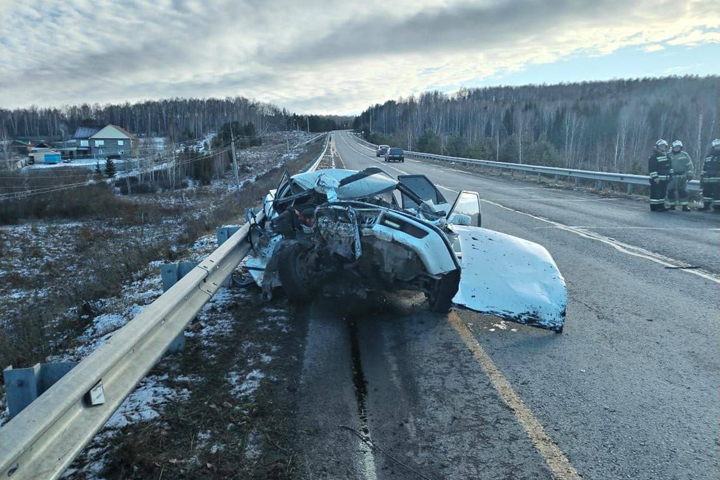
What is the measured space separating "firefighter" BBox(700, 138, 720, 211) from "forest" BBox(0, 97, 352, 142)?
349 ft

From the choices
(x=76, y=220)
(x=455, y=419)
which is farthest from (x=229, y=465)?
(x=76, y=220)

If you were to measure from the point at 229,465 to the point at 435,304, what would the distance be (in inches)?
116

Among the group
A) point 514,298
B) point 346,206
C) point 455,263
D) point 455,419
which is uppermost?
point 346,206

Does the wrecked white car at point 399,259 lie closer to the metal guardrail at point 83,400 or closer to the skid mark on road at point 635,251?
the metal guardrail at point 83,400

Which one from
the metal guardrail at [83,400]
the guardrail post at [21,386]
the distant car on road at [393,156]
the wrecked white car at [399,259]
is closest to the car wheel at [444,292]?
the wrecked white car at [399,259]

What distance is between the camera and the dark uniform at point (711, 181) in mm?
12438

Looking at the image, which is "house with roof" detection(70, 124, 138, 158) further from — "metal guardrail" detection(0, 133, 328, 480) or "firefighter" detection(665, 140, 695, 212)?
"metal guardrail" detection(0, 133, 328, 480)

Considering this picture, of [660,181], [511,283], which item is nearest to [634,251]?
[511,283]

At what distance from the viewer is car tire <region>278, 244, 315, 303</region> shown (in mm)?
5438

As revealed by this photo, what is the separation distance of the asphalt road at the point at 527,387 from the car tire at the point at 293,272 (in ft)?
0.99

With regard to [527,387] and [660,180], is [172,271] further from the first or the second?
[660,180]

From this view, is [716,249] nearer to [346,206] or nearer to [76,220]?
[346,206]

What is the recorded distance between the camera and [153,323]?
3.17 m

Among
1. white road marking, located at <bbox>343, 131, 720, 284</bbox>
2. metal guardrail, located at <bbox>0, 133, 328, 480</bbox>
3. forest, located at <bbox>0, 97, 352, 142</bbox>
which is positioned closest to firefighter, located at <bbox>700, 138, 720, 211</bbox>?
white road marking, located at <bbox>343, 131, 720, 284</bbox>
